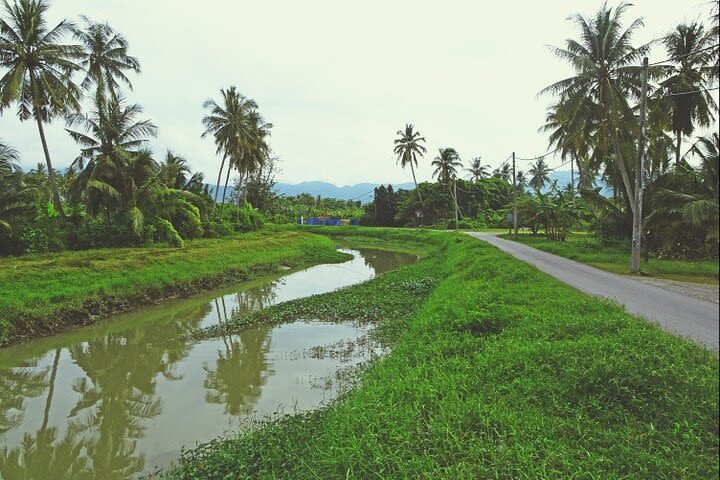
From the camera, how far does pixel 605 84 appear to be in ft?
52.4

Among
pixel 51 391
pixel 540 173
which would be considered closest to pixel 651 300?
pixel 51 391

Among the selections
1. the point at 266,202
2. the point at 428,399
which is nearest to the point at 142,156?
the point at 428,399

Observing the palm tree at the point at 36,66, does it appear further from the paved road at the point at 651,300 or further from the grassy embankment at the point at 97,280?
the paved road at the point at 651,300

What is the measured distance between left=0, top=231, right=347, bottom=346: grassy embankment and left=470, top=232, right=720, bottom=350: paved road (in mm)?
13962

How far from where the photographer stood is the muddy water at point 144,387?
19.9 ft

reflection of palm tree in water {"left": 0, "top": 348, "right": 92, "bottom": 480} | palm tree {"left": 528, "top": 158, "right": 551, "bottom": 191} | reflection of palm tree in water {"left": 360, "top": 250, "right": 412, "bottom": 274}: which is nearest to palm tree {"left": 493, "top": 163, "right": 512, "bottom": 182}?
palm tree {"left": 528, "top": 158, "right": 551, "bottom": 191}

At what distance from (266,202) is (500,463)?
166ft

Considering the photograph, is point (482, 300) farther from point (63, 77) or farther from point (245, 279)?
point (63, 77)

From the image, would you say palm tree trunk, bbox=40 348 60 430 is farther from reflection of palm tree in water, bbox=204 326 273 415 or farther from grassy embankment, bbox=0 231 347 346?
reflection of palm tree in water, bbox=204 326 273 415

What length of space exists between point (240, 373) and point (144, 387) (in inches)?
73.6

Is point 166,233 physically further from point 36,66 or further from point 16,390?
point 16,390

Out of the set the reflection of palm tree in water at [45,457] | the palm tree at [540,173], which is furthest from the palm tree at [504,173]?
the reflection of palm tree in water at [45,457]

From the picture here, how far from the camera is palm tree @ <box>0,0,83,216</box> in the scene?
1916 cm

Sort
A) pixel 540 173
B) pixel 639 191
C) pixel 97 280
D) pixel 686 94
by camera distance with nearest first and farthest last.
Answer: pixel 639 191, pixel 97 280, pixel 686 94, pixel 540 173
